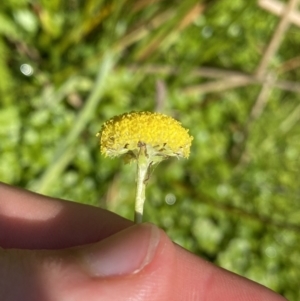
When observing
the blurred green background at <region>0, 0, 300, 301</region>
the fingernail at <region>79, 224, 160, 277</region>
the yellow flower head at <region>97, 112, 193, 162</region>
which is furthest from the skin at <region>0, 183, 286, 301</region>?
the blurred green background at <region>0, 0, 300, 301</region>

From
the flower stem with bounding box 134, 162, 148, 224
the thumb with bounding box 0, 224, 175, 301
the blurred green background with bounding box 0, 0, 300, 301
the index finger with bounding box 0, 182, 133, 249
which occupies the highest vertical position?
the blurred green background with bounding box 0, 0, 300, 301

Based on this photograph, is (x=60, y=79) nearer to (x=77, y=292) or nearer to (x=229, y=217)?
(x=229, y=217)

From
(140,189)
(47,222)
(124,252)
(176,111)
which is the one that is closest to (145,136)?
(140,189)

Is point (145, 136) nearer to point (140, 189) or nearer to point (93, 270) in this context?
point (140, 189)

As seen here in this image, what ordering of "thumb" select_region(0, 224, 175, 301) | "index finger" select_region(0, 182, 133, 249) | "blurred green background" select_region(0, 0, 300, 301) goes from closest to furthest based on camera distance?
1. "thumb" select_region(0, 224, 175, 301)
2. "index finger" select_region(0, 182, 133, 249)
3. "blurred green background" select_region(0, 0, 300, 301)

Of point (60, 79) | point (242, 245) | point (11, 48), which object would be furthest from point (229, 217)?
point (11, 48)

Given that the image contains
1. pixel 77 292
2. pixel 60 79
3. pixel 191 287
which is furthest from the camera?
pixel 60 79

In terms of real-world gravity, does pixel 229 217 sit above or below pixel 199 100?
below

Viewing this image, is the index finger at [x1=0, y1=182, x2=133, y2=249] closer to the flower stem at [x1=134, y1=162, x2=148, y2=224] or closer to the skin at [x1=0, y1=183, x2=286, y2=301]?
the skin at [x1=0, y1=183, x2=286, y2=301]
